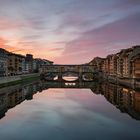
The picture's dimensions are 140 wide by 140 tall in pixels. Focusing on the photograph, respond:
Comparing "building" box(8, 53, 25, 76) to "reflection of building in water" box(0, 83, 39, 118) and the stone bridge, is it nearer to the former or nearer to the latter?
the stone bridge

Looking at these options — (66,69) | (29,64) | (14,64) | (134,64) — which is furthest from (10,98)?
(29,64)

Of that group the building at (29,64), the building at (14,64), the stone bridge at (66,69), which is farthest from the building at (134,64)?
the building at (29,64)

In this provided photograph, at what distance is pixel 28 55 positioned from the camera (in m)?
192

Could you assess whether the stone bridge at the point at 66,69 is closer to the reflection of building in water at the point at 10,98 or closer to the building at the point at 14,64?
the building at the point at 14,64

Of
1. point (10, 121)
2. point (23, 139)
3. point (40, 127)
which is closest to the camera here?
point (23, 139)

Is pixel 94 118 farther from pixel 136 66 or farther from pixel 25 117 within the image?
pixel 136 66

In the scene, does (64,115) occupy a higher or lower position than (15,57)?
lower

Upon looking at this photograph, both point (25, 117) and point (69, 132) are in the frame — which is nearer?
point (69, 132)

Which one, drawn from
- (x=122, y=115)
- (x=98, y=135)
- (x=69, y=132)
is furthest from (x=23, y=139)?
(x=122, y=115)

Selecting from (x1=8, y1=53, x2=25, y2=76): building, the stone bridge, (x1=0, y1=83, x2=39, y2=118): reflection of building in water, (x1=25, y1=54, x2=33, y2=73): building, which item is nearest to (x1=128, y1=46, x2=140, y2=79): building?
(x1=0, y1=83, x2=39, y2=118): reflection of building in water

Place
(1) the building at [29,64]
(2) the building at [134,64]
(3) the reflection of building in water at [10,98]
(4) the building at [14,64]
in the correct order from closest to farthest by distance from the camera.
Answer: (3) the reflection of building in water at [10,98]
(2) the building at [134,64]
(4) the building at [14,64]
(1) the building at [29,64]

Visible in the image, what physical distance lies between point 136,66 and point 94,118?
55343mm

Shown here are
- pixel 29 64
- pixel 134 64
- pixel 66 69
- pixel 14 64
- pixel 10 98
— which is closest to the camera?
pixel 10 98

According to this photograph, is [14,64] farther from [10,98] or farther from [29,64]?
[10,98]
